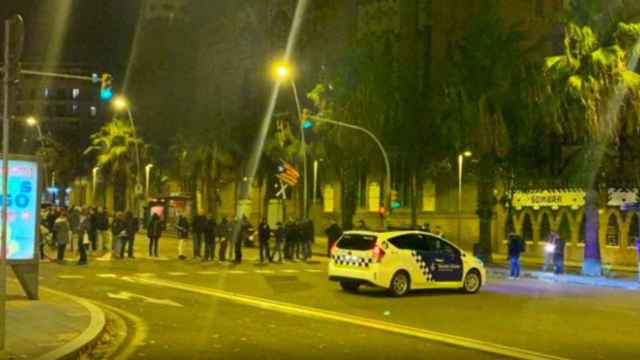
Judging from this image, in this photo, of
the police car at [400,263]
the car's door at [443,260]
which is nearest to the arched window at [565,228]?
the police car at [400,263]

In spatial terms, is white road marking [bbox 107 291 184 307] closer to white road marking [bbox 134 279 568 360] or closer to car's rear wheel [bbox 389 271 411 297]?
white road marking [bbox 134 279 568 360]

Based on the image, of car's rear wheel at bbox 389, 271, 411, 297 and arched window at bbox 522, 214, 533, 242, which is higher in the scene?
arched window at bbox 522, 214, 533, 242

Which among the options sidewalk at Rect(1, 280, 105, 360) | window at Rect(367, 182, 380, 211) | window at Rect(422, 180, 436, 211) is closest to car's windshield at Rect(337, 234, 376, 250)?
sidewalk at Rect(1, 280, 105, 360)

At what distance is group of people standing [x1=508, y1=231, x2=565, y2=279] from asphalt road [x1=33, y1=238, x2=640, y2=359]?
2.53 metres

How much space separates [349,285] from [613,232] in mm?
26065

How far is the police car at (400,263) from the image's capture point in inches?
805

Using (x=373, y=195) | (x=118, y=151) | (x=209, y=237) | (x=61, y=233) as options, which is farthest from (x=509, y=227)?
(x=118, y=151)

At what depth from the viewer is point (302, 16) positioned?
62469 mm

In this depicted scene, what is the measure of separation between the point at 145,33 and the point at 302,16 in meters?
32.5

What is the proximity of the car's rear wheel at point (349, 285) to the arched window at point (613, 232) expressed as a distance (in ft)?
83.6

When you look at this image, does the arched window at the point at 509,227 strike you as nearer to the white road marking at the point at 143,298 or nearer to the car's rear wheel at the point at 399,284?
the car's rear wheel at the point at 399,284

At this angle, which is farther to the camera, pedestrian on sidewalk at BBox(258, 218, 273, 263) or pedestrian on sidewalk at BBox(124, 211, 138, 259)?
pedestrian on sidewalk at BBox(258, 218, 273, 263)

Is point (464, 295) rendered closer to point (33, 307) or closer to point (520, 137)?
point (33, 307)

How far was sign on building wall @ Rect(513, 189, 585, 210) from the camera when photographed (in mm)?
45000
